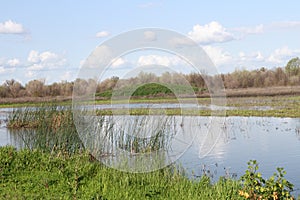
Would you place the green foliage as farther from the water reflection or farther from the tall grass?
the tall grass

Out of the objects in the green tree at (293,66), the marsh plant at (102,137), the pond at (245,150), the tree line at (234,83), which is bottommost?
the pond at (245,150)

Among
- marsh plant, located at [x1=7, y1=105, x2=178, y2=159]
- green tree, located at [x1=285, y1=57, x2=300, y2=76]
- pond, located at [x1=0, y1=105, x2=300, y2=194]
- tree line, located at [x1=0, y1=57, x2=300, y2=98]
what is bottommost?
pond, located at [x1=0, y1=105, x2=300, y2=194]

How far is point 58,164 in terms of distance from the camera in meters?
7.79

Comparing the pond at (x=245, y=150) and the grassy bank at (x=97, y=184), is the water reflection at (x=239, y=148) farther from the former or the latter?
the grassy bank at (x=97, y=184)

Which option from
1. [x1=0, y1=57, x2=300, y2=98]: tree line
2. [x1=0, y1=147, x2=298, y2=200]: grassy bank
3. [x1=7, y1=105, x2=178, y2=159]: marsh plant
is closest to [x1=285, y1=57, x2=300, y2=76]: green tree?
[x1=0, y1=57, x2=300, y2=98]: tree line

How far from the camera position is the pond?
9.38 metres

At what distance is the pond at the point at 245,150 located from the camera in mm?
9375

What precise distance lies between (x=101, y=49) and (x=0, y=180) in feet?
8.99

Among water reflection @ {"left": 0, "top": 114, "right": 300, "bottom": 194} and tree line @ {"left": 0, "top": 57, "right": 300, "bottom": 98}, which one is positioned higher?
tree line @ {"left": 0, "top": 57, "right": 300, "bottom": 98}

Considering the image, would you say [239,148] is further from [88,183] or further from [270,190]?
[270,190]

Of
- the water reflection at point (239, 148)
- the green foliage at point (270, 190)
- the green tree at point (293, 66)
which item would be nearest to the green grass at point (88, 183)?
the green foliage at point (270, 190)

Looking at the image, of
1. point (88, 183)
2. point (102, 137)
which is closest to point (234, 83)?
point (102, 137)

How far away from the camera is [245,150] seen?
11.9 meters

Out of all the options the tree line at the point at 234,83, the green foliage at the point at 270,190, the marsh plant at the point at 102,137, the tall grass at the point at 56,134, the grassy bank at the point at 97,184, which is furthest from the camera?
the tree line at the point at 234,83
